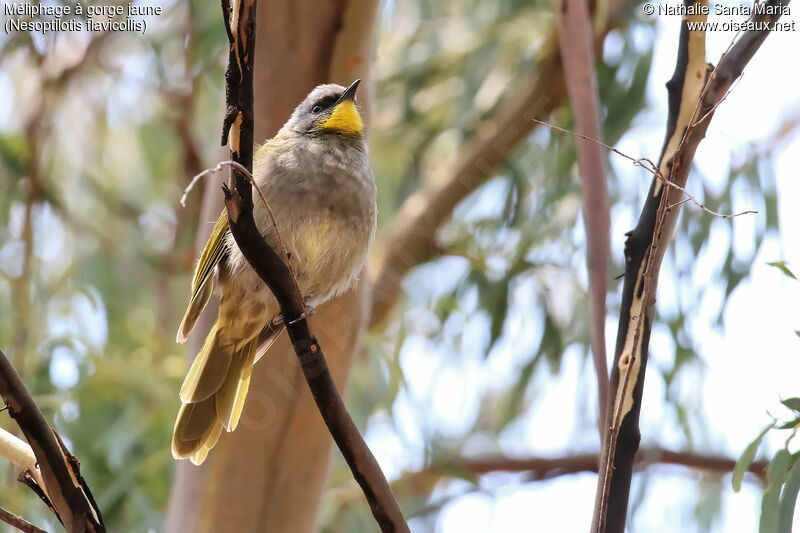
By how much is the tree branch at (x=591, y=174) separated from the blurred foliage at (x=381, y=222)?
4.42 ft

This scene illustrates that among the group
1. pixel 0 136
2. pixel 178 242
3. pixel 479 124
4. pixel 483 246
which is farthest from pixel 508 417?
pixel 0 136

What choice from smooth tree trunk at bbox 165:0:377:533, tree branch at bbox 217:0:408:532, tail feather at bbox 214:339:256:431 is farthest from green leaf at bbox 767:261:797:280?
smooth tree trunk at bbox 165:0:377:533

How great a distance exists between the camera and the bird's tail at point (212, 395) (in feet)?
7.72

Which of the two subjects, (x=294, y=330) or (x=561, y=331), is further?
(x=561, y=331)

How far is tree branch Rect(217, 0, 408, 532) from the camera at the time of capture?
1438 millimetres

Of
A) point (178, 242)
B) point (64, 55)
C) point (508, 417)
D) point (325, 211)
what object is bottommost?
point (325, 211)

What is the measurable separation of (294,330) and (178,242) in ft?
12.4

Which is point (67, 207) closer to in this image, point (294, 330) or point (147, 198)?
point (147, 198)

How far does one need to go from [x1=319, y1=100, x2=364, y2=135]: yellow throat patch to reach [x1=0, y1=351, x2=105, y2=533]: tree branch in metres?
1.45

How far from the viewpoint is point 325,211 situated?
2.43 m

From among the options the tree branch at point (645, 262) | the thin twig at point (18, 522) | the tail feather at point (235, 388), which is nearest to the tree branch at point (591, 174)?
the tree branch at point (645, 262)

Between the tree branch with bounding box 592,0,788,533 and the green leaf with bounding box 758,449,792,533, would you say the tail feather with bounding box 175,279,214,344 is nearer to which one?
the tree branch with bounding box 592,0,788,533

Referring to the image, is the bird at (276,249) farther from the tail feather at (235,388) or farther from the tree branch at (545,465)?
the tree branch at (545,465)

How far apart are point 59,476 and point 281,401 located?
157cm
